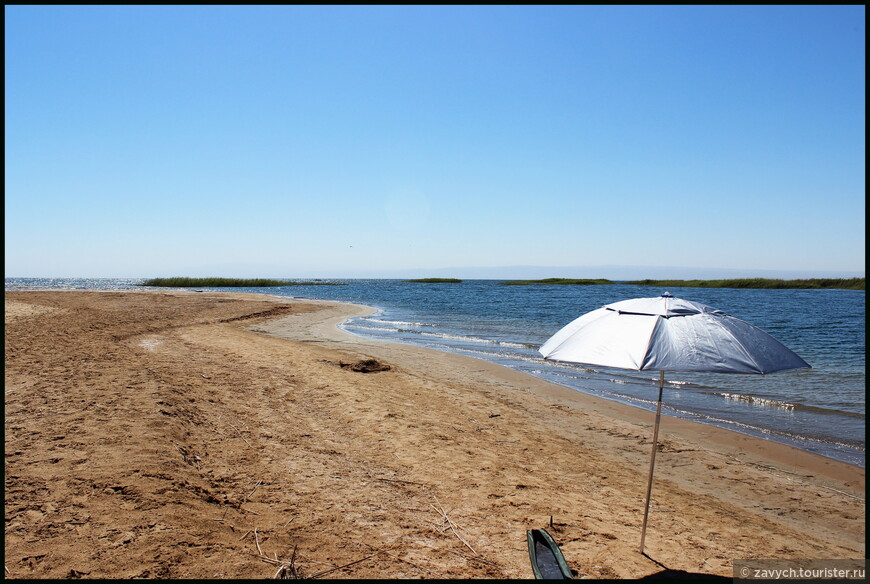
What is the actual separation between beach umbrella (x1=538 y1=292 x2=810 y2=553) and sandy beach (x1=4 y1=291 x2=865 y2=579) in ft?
6.16

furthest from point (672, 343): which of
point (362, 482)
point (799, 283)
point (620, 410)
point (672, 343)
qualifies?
point (799, 283)

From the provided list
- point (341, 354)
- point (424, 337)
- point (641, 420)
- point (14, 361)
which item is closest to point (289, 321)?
point (424, 337)

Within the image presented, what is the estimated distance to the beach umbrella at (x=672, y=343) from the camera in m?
3.66

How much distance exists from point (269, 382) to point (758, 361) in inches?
346

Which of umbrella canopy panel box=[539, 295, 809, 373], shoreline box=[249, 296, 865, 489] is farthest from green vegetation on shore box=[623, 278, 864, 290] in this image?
umbrella canopy panel box=[539, 295, 809, 373]

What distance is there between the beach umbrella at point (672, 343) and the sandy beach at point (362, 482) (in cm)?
188

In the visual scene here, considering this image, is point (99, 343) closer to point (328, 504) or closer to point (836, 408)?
point (328, 504)

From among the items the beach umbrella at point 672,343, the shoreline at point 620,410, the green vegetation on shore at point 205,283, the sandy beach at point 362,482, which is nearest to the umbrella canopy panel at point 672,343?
the beach umbrella at point 672,343

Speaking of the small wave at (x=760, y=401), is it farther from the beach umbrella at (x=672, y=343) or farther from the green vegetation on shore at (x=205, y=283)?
the green vegetation on shore at (x=205, y=283)

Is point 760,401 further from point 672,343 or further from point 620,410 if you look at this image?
point 672,343

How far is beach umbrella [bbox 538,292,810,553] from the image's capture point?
366 centimetres

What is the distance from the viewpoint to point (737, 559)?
441 cm

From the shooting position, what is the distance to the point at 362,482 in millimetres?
5438

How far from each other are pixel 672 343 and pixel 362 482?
373cm
